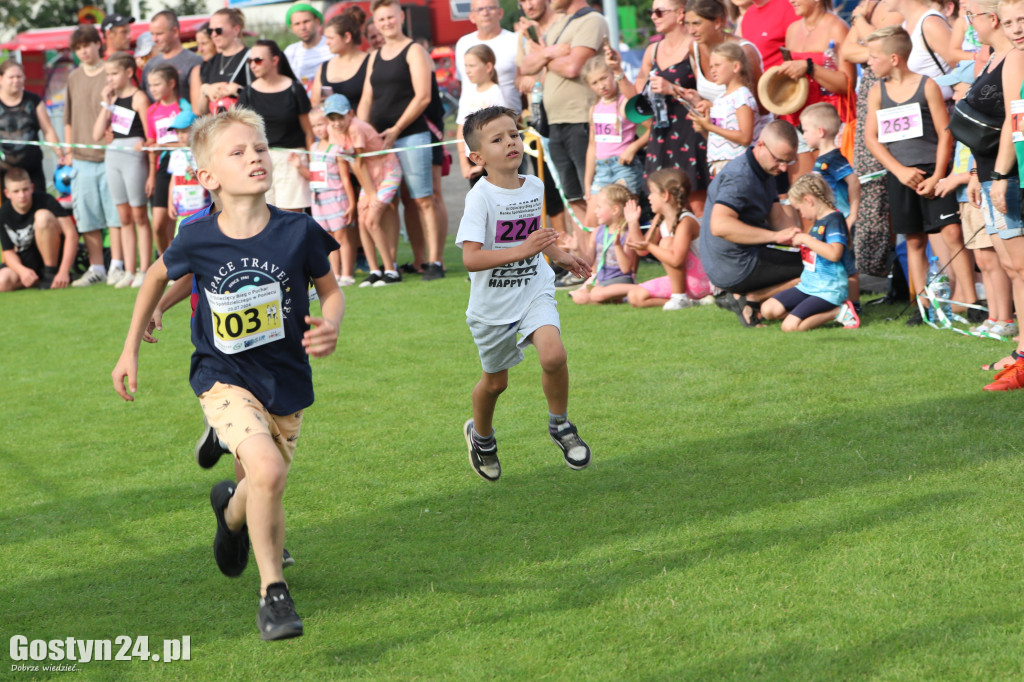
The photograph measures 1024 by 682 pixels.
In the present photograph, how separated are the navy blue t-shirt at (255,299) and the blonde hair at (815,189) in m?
4.80

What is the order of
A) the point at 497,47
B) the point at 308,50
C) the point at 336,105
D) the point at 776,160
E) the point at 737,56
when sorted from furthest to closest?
the point at 308,50
the point at 497,47
the point at 336,105
the point at 737,56
the point at 776,160

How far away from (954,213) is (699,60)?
2.67 m

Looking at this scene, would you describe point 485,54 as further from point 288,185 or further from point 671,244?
point 671,244

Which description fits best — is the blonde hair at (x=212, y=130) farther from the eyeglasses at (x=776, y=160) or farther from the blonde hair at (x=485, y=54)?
the blonde hair at (x=485, y=54)

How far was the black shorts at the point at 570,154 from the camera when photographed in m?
10.3

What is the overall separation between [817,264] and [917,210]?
743 millimetres

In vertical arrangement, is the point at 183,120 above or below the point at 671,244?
above

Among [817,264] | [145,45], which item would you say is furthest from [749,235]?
[145,45]

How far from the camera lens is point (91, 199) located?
12.6m

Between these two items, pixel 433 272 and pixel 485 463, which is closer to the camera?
pixel 485 463

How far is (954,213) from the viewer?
748cm

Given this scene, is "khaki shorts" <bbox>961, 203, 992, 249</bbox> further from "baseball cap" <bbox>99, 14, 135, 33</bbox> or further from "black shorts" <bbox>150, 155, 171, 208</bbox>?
"baseball cap" <bbox>99, 14, 135, 33</bbox>

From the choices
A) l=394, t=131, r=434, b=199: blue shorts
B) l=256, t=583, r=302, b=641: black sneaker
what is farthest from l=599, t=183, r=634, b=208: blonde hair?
l=256, t=583, r=302, b=641: black sneaker

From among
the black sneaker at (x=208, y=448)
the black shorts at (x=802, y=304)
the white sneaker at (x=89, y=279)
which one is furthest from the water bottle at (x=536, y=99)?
the black sneaker at (x=208, y=448)
